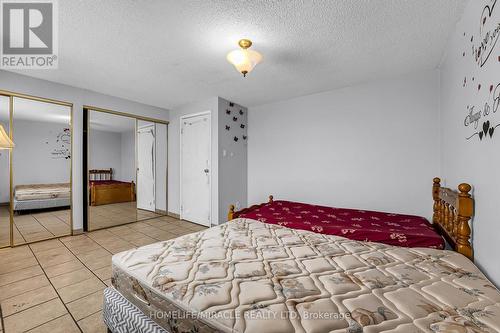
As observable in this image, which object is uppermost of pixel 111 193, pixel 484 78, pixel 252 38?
pixel 252 38

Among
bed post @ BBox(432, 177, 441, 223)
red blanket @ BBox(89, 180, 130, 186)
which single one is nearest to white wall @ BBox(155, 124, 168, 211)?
red blanket @ BBox(89, 180, 130, 186)

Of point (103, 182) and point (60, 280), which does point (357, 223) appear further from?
point (103, 182)

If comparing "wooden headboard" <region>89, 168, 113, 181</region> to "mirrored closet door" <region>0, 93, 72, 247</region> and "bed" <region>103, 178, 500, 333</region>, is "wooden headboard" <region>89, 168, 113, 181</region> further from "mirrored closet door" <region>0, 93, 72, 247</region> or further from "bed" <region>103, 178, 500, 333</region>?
"bed" <region>103, 178, 500, 333</region>

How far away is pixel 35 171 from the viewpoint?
10.1 ft

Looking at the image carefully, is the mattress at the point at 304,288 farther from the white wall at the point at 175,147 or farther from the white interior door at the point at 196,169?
the white wall at the point at 175,147

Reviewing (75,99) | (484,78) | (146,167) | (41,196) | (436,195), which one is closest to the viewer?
(484,78)

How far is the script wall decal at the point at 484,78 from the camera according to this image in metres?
1.21

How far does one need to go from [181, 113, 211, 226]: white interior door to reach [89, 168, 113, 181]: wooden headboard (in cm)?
131

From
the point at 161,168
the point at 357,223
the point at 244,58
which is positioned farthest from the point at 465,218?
the point at 161,168

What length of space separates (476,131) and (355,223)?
1.25 meters

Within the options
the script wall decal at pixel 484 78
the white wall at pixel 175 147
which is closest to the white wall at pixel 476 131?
the script wall decal at pixel 484 78

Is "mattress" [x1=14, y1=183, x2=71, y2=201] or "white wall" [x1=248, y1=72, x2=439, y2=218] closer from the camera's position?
"white wall" [x1=248, y1=72, x2=439, y2=218]

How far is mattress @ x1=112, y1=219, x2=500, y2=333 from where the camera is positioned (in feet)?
2.62

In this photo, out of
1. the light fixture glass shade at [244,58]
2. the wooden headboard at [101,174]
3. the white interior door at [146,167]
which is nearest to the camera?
the light fixture glass shade at [244,58]
